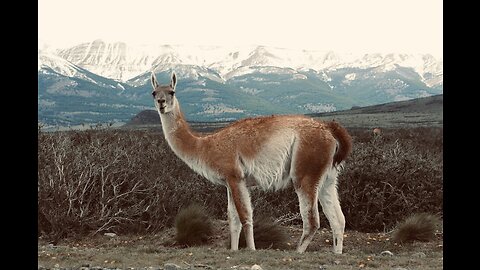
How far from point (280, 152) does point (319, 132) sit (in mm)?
660

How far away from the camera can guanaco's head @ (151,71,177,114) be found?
939 centimetres

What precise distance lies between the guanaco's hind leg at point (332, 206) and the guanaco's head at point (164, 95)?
8.76 ft

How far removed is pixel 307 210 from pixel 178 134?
92.2 inches

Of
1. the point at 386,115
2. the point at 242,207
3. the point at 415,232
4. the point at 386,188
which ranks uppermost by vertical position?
the point at 386,115

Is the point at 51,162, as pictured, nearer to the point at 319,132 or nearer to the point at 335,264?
the point at 319,132

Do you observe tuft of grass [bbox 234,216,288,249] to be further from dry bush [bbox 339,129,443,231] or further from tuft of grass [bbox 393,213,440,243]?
dry bush [bbox 339,129,443,231]

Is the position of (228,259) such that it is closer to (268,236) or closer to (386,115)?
(268,236)

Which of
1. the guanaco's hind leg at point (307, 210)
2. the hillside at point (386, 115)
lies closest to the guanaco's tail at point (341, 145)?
the guanaco's hind leg at point (307, 210)

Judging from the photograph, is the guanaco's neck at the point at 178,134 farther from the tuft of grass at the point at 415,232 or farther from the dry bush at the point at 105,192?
the tuft of grass at the point at 415,232

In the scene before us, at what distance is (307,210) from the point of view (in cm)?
923

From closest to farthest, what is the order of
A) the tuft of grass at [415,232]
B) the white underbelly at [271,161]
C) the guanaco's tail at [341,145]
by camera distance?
the white underbelly at [271,161]
the guanaco's tail at [341,145]
the tuft of grass at [415,232]

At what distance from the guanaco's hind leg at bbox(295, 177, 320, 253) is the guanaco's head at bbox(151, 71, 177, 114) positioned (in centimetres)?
233

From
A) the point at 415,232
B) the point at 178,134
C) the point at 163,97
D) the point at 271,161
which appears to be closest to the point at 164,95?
the point at 163,97

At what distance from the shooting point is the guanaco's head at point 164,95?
30.8 ft
